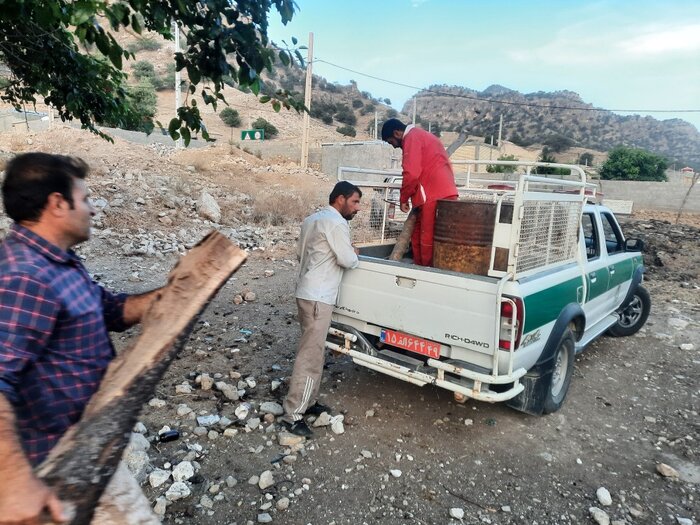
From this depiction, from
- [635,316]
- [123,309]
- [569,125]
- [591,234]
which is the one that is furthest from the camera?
Result: [569,125]

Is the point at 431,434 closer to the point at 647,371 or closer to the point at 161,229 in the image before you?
the point at 647,371

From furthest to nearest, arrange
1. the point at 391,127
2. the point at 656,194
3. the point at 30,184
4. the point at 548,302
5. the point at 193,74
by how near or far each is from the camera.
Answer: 1. the point at 656,194
2. the point at 391,127
3. the point at 548,302
4. the point at 193,74
5. the point at 30,184

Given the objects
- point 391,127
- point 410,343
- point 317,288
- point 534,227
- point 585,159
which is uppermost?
point 585,159

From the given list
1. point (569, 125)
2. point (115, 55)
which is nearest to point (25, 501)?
point (115, 55)

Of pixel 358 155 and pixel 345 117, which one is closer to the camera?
pixel 358 155

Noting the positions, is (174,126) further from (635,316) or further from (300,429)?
(635,316)

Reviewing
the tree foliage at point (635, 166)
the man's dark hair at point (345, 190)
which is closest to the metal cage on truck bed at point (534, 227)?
the man's dark hair at point (345, 190)

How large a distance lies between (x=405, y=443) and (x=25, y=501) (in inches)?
113

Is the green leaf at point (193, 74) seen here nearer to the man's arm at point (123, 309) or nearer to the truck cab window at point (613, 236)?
the man's arm at point (123, 309)

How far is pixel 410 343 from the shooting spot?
3.72m

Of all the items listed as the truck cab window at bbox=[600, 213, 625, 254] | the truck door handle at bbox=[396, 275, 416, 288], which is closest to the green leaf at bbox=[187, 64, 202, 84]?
the truck door handle at bbox=[396, 275, 416, 288]

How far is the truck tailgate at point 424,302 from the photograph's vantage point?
3295 mm

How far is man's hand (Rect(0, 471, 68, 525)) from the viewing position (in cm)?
106

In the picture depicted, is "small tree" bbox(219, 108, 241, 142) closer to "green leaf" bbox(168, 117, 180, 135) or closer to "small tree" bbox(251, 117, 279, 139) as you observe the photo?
"small tree" bbox(251, 117, 279, 139)
